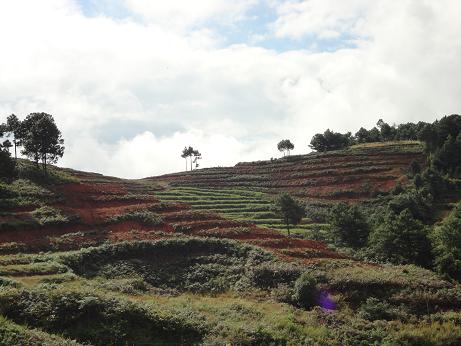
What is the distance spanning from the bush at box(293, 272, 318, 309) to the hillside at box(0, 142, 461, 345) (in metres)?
0.07

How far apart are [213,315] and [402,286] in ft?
45.4

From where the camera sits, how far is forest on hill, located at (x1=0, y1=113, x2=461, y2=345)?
77.5 feet

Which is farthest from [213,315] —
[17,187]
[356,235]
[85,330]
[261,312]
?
[17,187]

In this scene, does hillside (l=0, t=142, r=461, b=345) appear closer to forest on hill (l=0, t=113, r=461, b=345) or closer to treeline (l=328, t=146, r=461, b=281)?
forest on hill (l=0, t=113, r=461, b=345)

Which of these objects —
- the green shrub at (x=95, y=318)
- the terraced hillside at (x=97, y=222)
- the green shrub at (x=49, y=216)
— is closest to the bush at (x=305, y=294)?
the green shrub at (x=95, y=318)

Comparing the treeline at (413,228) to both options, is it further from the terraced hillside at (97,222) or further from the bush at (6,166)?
the bush at (6,166)

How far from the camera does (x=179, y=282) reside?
35.9m

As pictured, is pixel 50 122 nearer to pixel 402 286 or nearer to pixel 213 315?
pixel 213 315

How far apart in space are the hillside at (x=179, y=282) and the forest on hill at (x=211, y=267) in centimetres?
9

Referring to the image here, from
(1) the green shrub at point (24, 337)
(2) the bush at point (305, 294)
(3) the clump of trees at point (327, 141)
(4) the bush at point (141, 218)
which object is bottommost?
(2) the bush at point (305, 294)

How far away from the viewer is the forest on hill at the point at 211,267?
23.6 m

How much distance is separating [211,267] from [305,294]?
1040 centimetres

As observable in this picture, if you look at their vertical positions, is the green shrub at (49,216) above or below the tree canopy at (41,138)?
below

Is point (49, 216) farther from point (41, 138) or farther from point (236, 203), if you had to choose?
point (236, 203)
